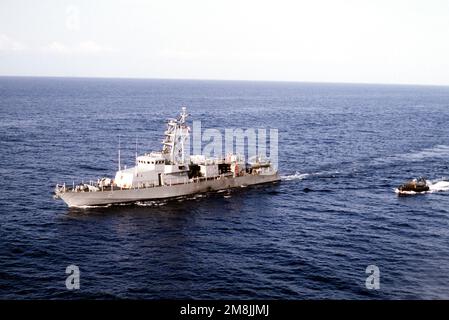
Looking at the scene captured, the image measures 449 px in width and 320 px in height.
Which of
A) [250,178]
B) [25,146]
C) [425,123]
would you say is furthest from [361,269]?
[425,123]

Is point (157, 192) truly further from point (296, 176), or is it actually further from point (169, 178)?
point (296, 176)

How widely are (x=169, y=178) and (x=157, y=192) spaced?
145 inches

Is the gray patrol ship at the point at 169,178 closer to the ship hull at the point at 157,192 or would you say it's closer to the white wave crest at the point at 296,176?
the ship hull at the point at 157,192

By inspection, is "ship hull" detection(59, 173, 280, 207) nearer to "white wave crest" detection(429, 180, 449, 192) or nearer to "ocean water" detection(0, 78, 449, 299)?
"ocean water" detection(0, 78, 449, 299)

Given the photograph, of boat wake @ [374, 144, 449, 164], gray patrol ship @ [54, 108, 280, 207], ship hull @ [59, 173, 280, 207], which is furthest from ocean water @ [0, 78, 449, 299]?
gray patrol ship @ [54, 108, 280, 207]

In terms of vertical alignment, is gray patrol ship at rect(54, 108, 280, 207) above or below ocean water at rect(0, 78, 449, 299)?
above

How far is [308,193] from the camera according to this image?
3332 inches

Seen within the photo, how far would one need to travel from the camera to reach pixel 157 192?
80812mm

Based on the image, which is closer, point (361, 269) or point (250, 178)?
point (361, 269)

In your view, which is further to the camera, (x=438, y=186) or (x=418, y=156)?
(x=418, y=156)

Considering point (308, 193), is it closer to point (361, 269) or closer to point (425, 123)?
point (361, 269)

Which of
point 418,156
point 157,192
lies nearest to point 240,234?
point 157,192

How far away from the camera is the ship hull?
2938 inches
